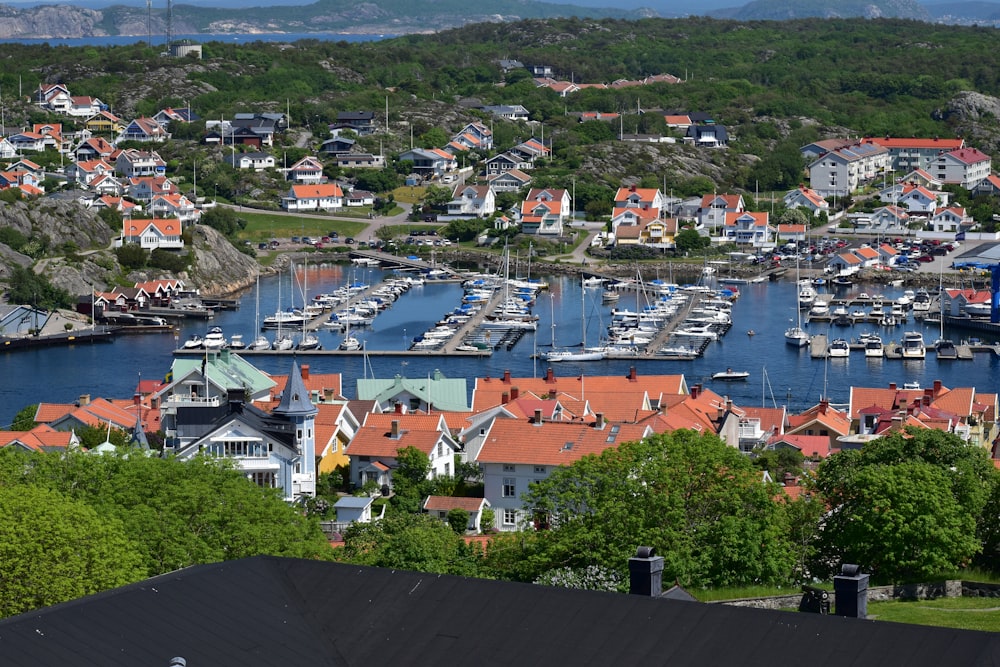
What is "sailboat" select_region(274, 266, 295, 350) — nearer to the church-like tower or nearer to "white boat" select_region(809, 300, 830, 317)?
"white boat" select_region(809, 300, 830, 317)

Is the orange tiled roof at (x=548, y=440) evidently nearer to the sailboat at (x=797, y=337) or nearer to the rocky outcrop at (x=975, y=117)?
the sailboat at (x=797, y=337)

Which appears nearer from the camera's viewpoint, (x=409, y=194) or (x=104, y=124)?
(x=409, y=194)

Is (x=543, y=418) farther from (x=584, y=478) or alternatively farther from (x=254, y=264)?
(x=254, y=264)

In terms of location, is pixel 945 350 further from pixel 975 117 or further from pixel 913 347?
pixel 975 117

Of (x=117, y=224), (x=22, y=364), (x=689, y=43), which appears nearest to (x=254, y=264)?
(x=117, y=224)

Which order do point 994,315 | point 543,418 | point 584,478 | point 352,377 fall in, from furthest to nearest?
point 994,315
point 352,377
point 543,418
point 584,478

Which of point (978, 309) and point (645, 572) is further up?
point (645, 572)

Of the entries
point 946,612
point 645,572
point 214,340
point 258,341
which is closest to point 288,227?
point 258,341

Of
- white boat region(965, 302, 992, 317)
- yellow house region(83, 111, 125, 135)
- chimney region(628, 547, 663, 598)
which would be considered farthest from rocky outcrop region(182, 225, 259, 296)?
chimney region(628, 547, 663, 598)
